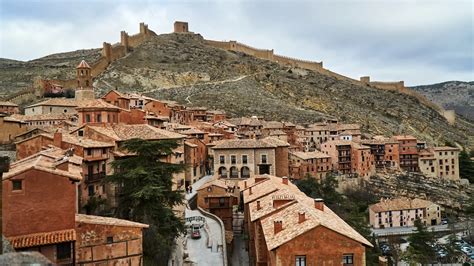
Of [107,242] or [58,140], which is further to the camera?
[58,140]

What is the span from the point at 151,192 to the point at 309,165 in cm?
4413

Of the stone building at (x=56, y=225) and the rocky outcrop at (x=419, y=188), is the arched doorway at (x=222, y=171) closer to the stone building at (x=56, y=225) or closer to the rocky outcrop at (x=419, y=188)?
the rocky outcrop at (x=419, y=188)

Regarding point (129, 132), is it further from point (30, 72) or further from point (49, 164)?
point (30, 72)

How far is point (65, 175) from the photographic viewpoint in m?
17.4

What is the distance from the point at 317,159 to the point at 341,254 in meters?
46.1

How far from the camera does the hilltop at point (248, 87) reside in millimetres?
101688

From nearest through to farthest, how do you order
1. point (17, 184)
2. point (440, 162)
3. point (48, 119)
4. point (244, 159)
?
point (17, 184), point (244, 159), point (48, 119), point (440, 162)

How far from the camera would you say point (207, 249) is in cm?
2859

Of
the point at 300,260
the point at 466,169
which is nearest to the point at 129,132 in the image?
the point at 300,260

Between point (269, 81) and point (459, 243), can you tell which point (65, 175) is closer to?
point (459, 243)

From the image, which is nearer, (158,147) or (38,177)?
(38,177)

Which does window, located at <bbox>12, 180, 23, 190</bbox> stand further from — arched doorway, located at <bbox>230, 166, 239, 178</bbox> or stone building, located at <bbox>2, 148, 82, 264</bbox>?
arched doorway, located at <bbox>230, 166, 239, 178</bbox>

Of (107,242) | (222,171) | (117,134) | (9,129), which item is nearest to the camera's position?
(107,242)

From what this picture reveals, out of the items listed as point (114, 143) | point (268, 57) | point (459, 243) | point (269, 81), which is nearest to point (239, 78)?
point (269, 81)
